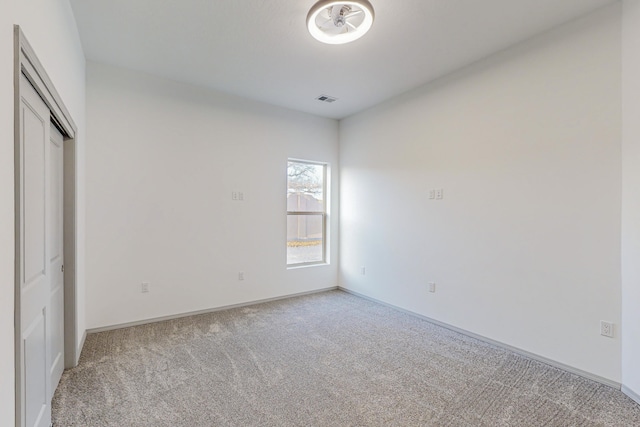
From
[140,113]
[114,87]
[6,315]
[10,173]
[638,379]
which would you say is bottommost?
[638,379]

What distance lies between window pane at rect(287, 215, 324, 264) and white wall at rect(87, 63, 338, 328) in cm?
25

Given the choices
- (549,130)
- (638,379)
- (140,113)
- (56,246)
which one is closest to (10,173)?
(56,246)

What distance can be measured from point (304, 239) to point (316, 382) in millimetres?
2757

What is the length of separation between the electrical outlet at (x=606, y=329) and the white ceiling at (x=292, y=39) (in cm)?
244

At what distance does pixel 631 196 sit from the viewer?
220cm

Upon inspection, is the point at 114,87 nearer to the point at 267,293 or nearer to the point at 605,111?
the point at 267,293

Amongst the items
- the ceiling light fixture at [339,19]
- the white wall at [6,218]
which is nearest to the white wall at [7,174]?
the white wall at [6,218]

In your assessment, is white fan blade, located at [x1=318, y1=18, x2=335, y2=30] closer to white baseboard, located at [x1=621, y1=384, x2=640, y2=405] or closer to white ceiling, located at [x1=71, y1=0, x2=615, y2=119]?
white ceiling, located at [x1=71, y1=0, x2=615, y2=119]

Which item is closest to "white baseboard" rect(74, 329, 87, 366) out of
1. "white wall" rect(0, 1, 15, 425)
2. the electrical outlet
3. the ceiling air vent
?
"white wall" rect(0, 1, 15, 425)

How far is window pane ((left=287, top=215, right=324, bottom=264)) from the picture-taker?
484 cm

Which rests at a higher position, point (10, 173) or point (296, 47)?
point (296, 47)

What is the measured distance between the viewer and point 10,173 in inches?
46.6

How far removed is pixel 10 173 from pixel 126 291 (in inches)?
106

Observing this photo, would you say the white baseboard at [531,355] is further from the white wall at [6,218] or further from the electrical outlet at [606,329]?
the white wall at [6,218]
